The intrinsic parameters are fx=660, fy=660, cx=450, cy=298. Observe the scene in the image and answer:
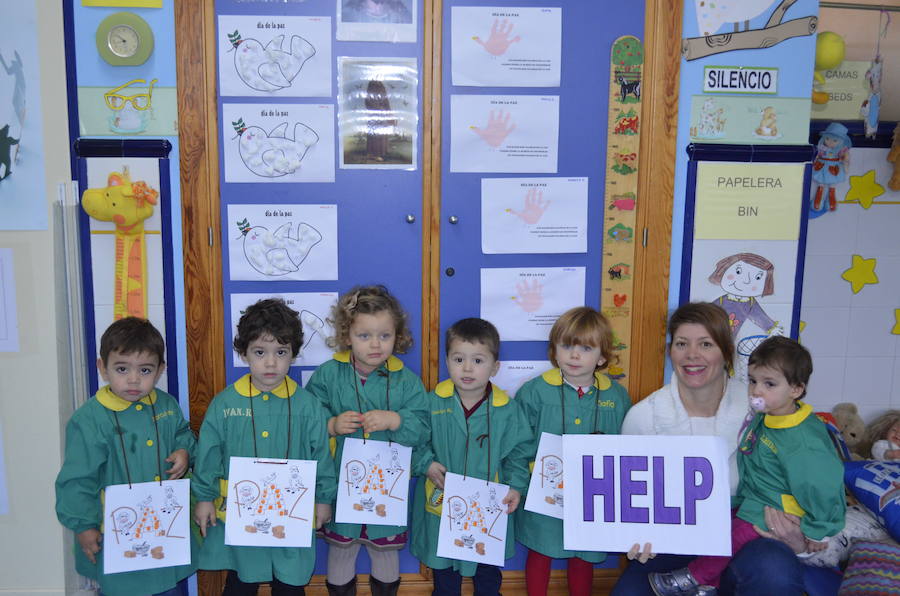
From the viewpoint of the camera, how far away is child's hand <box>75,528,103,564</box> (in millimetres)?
2164

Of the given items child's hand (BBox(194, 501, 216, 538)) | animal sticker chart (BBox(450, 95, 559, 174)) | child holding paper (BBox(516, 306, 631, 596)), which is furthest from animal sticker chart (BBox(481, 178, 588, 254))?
→ child's hand (BBox(194, 501, 216, 538))

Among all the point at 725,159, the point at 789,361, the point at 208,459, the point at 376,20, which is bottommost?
the point at 208,459

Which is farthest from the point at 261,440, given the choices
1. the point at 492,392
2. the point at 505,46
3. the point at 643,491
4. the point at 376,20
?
the point at 505,46

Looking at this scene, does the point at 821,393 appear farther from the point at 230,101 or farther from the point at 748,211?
the point at 230,101

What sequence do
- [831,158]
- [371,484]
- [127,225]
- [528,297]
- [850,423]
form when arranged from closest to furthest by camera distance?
[371,484] < [127,225] < [528,297] < [831,158] < [850,423]

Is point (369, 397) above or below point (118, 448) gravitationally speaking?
above

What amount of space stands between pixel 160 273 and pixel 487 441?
1.39 meters

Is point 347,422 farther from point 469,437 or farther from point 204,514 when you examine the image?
point 204,514

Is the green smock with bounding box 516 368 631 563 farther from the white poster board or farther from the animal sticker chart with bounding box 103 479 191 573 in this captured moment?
the animal sticker chart with bounding box 103 479 191 573

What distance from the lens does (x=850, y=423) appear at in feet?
11.2

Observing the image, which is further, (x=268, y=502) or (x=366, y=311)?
(x=366, y=311)

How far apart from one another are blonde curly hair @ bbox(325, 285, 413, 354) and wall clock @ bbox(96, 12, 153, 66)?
3.77 ft

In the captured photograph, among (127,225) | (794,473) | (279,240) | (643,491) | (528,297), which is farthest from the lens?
(528,297)

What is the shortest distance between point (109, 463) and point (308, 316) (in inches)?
33.3
